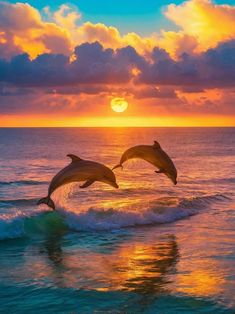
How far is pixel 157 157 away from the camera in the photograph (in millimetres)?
15375

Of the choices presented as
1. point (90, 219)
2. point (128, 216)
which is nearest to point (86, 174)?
point (90, 219)

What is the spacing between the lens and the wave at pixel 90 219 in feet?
70.3

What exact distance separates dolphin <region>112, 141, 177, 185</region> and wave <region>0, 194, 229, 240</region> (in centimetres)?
691

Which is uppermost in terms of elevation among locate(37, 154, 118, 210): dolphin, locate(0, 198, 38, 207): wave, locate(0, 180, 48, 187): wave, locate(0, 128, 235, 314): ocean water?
locate(37, 154, 118, 210): dolphin

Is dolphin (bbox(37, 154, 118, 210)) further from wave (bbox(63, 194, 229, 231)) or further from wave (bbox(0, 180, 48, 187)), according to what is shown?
wave (bbox(0, 180, 48, 187))

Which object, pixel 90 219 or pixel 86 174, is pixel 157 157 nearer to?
pixel 86 174

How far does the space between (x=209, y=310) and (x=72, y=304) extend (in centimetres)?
339

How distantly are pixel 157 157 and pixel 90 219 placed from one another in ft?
29.1

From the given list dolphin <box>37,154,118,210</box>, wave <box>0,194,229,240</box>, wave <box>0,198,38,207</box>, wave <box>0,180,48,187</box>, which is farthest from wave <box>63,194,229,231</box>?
Answer: wave <box>0,180,48,187</box>

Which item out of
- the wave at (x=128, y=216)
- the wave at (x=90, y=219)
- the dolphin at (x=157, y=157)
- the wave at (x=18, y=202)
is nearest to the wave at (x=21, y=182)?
the wave at (x=18, y=202)

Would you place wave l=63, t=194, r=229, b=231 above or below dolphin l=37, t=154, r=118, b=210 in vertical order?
below

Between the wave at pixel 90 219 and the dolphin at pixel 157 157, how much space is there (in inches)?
272

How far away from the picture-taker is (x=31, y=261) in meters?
15.8

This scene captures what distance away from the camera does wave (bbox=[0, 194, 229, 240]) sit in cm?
2144
